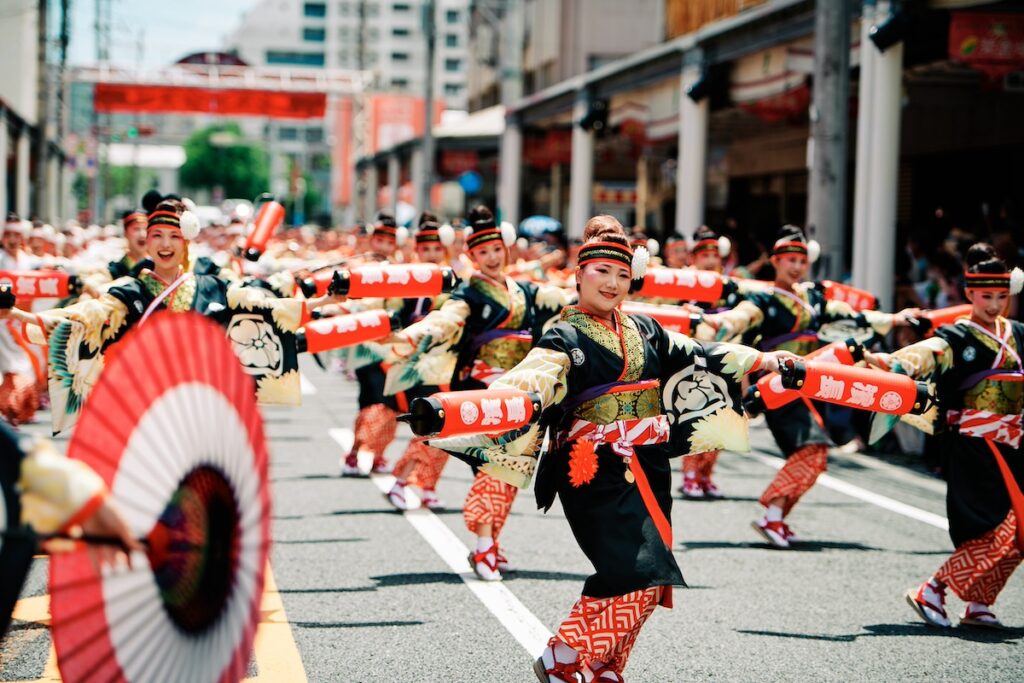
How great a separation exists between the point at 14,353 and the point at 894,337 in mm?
8410

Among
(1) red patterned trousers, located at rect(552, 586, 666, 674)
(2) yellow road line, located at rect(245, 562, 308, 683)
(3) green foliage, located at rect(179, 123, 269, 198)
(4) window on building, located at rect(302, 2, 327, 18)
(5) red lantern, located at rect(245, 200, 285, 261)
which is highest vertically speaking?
(4) window on building, located at rect(302, 2, 327, 18)

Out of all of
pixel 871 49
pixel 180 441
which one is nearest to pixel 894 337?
pixel 871 49

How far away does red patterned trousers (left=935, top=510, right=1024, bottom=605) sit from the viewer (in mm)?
6000

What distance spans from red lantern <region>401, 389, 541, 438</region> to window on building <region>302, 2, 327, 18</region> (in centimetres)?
10985

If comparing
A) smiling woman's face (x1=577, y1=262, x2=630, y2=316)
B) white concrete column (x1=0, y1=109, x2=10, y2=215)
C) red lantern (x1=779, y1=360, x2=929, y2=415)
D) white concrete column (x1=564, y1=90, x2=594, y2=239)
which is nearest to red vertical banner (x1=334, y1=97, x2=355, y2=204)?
white concrete column (x1=0, y1=109, x2=10, y2=215)

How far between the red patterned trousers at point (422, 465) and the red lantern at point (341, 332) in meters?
1.57

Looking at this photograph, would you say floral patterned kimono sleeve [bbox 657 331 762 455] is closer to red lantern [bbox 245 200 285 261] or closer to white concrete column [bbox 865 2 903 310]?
red lantern [bbox 245 200 285 261]

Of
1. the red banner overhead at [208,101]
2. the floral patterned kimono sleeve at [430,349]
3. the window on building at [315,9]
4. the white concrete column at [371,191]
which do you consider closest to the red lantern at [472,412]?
the floral patterned kimono sleeve at [430,349]

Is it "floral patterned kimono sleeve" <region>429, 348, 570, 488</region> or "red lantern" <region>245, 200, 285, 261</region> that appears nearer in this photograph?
"floral patterned kimono sleeve" <region>429, 348, 570, 488</region>

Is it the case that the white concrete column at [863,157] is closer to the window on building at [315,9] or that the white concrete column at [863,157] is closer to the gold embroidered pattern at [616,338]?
the gold embroidered pattern at [616,338]

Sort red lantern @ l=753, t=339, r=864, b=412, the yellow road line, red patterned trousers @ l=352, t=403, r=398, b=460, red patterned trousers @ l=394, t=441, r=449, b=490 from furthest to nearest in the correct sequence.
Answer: red patterned trousers @ l=352, t=403, r=398, b=460 < red patterned trousers @ l=394, t=441, r=449, b=490 < red lantern @ l=753, t=339, r=864, b=412 < the yellow road line

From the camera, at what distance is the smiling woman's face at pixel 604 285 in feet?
15.5

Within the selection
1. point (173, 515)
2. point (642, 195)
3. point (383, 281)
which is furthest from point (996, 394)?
point (642, 195)

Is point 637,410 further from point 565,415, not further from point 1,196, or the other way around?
point 1,196
